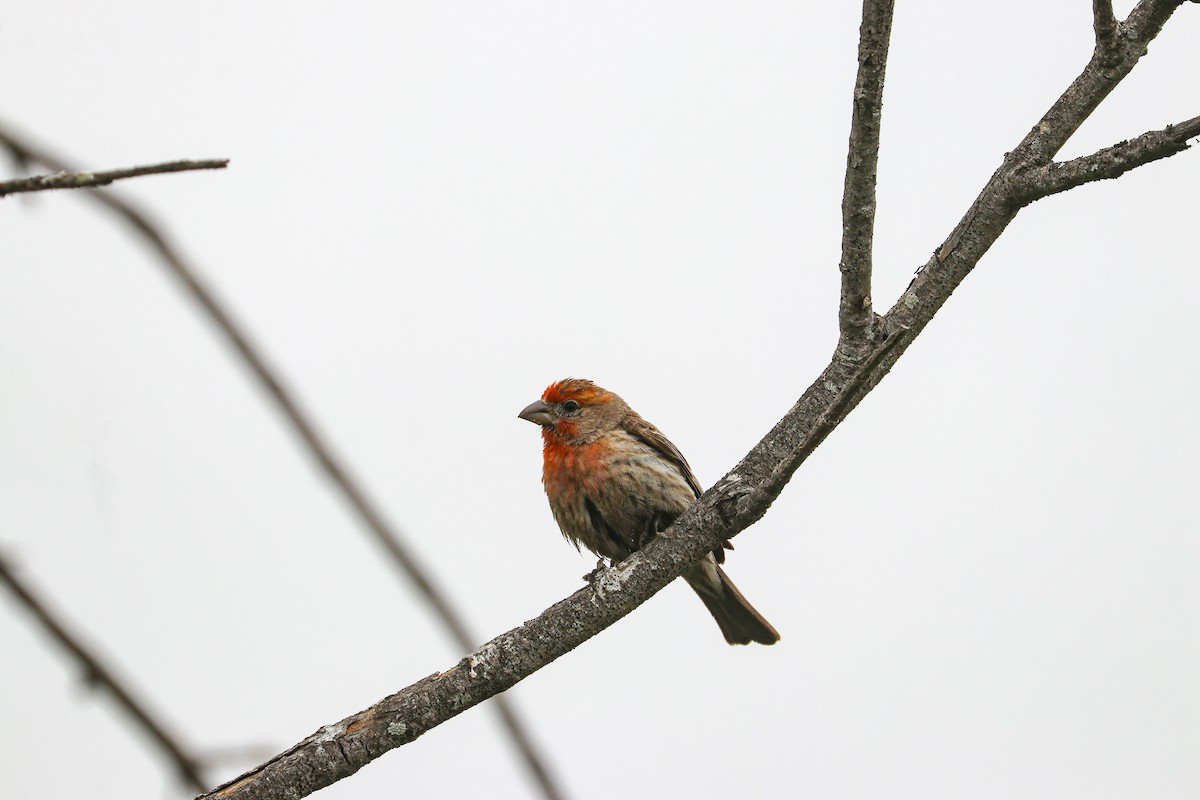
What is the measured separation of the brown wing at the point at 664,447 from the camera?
23.8 feet

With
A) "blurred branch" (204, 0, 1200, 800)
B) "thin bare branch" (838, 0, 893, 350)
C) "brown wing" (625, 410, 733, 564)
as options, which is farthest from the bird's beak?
"thin bare branch" (838, 0, 893, 350)

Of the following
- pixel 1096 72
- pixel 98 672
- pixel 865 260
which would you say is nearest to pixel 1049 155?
pixel 1096 72

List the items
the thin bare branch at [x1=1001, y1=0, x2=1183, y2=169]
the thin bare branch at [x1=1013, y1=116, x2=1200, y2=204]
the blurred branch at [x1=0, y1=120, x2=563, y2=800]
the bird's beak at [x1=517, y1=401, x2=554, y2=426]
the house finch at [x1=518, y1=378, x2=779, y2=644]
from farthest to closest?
the bird's beak at [x1=517, y1=401, x2=554, y2=426] < the house finch at [x1=518, y1=378, x2=779, y2=644] < the thin bare branch at [x1=1001, y1=0, x2=1183, y2=169] < the thin bare branch at [x1=1013, y1=116, x2=1200, y2=204] < the blurred branch at [x1=0, y1=120, x2=563, y2=800]

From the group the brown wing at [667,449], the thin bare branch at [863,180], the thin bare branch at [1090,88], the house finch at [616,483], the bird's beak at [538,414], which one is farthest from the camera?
the bird's beak at [538,414]

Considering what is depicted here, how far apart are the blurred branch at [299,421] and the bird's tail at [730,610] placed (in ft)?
16.8

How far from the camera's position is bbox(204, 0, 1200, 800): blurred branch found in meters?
4.20

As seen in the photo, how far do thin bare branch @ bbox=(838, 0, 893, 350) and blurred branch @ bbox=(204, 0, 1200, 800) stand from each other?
112mm

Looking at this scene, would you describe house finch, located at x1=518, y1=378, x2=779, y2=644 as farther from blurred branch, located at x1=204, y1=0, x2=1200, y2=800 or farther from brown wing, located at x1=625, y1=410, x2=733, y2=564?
blurred branch, located at x1=204, y1=0, x2=1200, y2=800

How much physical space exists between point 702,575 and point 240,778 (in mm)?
3792

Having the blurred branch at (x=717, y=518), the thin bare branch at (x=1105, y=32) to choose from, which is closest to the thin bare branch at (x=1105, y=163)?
the blurred branch at (x=717, y=518)

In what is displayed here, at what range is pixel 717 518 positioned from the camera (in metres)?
4.63

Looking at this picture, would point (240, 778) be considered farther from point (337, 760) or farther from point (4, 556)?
point (4, 556)

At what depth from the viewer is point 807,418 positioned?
15.1 ft

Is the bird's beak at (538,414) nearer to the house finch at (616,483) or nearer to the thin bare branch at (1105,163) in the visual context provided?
the house finch at (616,483)
